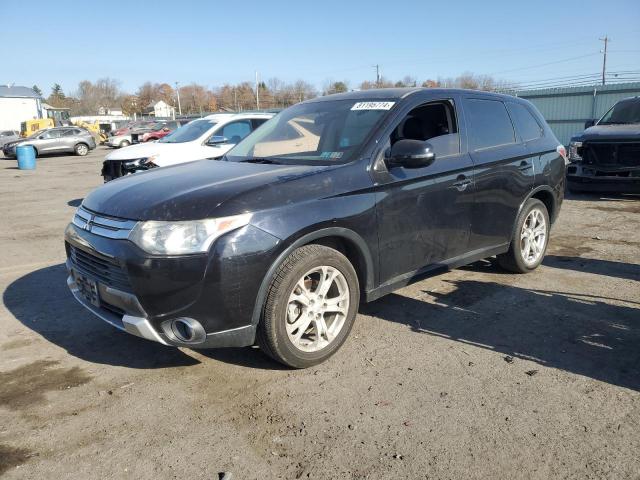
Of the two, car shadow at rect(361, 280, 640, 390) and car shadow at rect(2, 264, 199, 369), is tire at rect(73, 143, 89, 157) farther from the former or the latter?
car shadow at rect(361, 280, 640, 390)

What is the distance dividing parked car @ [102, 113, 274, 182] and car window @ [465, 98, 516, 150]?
5.20 metres

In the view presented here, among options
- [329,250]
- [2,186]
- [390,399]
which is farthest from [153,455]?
[2,186]

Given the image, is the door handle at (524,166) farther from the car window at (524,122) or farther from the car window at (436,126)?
the car window at (436,126)

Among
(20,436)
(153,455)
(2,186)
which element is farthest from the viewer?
(2,186)

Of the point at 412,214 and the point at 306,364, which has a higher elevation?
the point at 412,214

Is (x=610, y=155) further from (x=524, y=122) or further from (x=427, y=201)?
(x=427, y=201)

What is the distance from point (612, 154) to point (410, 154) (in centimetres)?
745

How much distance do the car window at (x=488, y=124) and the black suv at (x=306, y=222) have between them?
0.02 m

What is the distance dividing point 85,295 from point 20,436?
1.00 m

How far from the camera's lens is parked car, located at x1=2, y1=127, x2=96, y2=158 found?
26703 millimetres

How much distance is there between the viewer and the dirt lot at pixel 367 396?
2.50 m

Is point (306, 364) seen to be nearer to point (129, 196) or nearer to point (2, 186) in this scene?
point (129, 196)

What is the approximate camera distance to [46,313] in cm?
446

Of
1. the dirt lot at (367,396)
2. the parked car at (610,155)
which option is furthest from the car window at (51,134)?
the parked car at (610,155)
